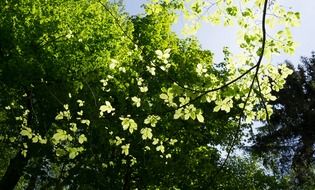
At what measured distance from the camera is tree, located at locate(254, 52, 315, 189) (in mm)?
32812

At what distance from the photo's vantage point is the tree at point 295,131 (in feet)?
108

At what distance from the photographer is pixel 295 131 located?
33.7 metres

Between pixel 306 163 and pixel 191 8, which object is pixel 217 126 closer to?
pixel 306 163

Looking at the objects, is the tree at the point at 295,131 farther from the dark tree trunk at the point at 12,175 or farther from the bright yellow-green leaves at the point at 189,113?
the bright yellow-green leaves at the point at 189,113

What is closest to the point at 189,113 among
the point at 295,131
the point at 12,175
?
the point at 12,175

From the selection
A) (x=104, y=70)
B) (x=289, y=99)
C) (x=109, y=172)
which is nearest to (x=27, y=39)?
(x=104, y=70)

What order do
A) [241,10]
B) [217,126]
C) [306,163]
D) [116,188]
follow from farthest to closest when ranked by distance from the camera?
[306,163], [217,126], [116,188], [241,10]

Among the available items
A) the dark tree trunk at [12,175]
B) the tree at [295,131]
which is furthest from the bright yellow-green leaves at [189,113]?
the tree at [295,131]

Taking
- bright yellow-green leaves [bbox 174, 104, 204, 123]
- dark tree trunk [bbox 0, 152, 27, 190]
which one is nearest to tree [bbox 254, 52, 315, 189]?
dark tree trunk [bbox 0, 152, 27, 190]

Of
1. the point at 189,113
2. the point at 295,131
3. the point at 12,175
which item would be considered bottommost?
the point at 189,113

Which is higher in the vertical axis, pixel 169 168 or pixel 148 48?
pixel 148 48

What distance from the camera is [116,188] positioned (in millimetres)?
23078

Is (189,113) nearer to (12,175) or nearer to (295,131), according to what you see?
(12,175)

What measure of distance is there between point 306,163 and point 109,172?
16.0 meters
